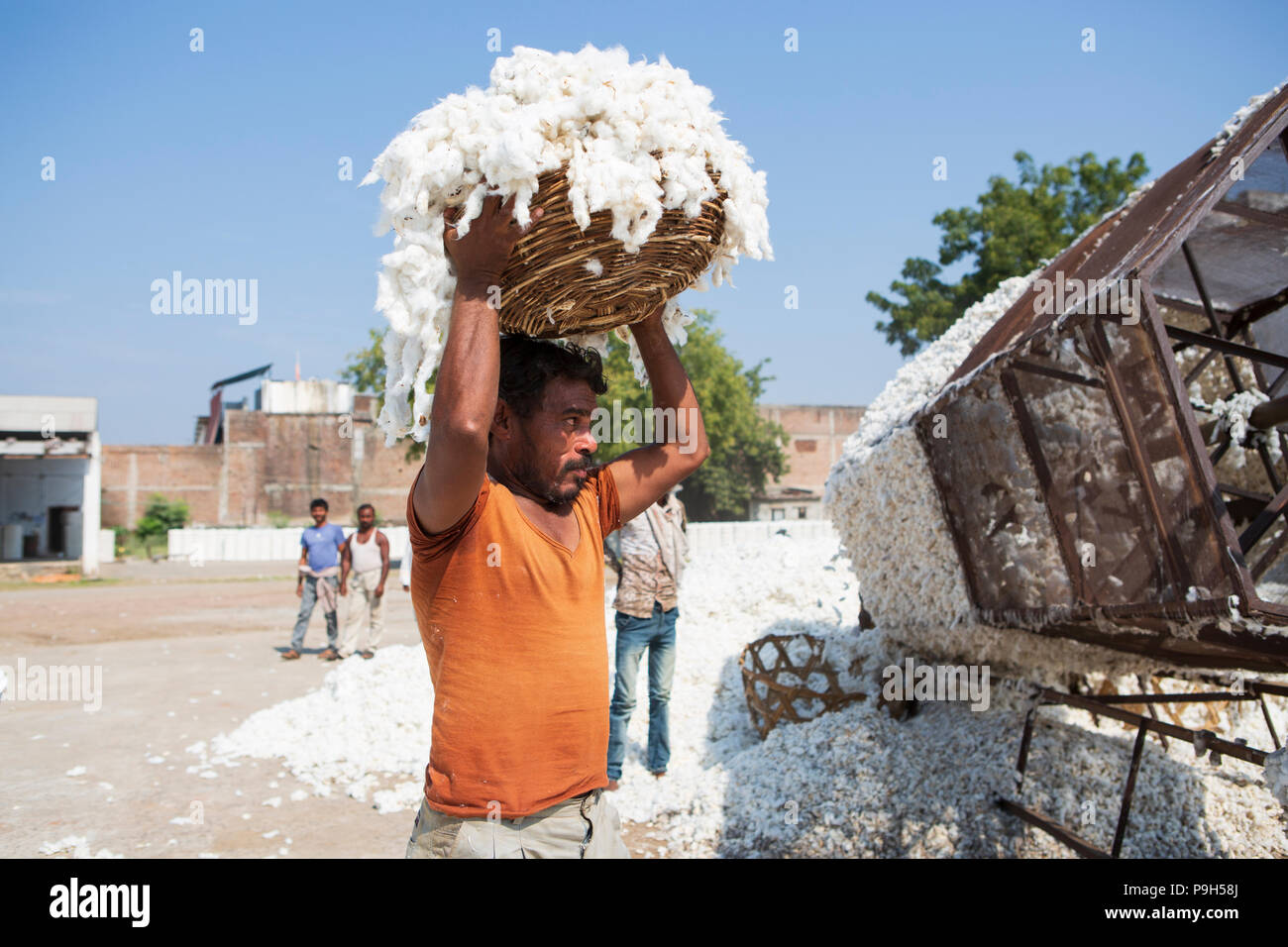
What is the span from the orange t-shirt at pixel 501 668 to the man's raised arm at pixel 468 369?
15 cm

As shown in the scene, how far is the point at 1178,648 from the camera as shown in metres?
3.87

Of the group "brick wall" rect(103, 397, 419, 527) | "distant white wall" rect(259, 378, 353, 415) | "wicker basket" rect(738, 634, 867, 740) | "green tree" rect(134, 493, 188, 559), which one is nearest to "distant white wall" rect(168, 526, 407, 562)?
"green tree" rect(134, 493, 188, 559)

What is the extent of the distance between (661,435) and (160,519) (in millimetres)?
40867

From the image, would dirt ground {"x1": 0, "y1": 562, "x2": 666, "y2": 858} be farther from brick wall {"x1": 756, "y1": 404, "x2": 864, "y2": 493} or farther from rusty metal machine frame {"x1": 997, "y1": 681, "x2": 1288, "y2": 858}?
brick wall {"x1": 756, "y1": 404, "x2": 864, "y2": 493}

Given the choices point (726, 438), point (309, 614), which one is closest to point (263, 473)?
point (726, 438)

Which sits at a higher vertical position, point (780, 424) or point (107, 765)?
point (780, 424)

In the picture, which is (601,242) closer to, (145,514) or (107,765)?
(107,765)

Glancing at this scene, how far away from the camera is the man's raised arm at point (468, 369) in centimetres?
181

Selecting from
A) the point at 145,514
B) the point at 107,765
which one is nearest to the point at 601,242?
the point at 107,765

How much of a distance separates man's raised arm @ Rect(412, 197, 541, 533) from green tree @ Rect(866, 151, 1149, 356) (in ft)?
67.3

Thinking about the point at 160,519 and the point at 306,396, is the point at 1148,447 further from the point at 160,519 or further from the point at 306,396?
the point at 306,396

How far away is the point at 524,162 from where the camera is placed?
5.78ft

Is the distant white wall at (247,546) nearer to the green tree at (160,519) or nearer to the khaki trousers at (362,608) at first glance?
the green tree at (160,519)

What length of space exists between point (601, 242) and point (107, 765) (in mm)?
6334
